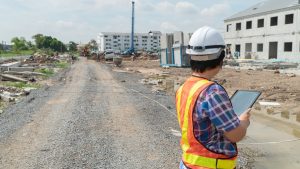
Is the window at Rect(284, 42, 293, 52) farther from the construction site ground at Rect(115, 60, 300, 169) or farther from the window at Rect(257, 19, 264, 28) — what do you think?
the construction site ground at Rect(115, 60, 300, 169)

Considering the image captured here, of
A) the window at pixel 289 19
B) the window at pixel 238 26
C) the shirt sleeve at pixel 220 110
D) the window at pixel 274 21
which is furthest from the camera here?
the window at pixel 238 26

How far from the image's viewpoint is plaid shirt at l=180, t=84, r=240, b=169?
201cm

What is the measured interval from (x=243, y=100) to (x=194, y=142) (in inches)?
17.6

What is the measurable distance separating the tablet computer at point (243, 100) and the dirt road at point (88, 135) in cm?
352

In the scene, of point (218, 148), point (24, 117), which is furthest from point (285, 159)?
point (24, 117)

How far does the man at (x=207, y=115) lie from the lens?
6.63 ft

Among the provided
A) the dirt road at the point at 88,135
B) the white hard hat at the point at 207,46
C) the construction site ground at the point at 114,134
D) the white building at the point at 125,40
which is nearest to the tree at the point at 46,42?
the white building at the point at 125,40

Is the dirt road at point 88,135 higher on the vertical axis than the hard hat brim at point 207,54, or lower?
lower

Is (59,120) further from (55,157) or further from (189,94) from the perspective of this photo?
(189,94)

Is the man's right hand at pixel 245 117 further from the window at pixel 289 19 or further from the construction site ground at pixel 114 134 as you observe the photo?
the window at pixel 289 19

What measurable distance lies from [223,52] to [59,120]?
7694 mm

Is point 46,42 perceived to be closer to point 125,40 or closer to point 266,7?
point 125,40

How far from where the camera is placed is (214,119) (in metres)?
2.03

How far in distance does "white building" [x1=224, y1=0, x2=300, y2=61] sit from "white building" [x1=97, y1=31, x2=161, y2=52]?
101410 millimetres
